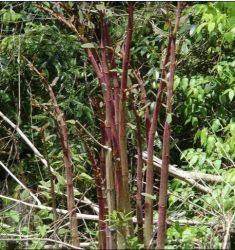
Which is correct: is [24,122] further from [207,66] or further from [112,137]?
[112,137]

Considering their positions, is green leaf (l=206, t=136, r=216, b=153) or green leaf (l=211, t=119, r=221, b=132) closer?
green leaf (l=206, t=136, r=216, b=153)

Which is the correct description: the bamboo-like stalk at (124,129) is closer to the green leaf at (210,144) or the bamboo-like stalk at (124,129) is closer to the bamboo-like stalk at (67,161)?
the bamboo-like stalk at (67,161)

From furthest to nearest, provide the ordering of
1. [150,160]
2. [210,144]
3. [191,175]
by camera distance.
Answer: [210,144]
[191,175]
[150,160]

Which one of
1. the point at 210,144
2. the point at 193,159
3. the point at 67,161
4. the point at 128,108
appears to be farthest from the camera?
the point at 210,144

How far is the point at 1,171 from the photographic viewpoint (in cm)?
350

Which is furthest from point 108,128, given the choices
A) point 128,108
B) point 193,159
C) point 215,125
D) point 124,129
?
point 215,125

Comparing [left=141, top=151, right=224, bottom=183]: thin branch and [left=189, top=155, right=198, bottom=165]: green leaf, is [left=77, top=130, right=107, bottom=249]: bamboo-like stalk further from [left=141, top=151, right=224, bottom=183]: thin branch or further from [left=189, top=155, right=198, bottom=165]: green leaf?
[left=189, top=155, right=198, bottom=165]: green leaf

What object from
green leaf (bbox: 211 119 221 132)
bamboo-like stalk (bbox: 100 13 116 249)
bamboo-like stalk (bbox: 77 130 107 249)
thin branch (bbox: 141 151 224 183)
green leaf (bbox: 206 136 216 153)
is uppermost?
bamboo-like stalk (bbox: 100 13 116 249)

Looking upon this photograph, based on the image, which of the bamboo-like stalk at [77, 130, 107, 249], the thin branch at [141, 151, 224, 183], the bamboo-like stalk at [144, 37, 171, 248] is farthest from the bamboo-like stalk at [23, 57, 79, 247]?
the thin branch at [141, 151, 224, 183]

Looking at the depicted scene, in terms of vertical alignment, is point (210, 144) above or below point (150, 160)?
below

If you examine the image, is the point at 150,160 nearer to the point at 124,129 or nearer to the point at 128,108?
the point at 124,129

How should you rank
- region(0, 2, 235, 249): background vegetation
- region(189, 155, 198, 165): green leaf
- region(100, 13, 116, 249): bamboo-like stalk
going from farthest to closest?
region(189, 155, 198, 165): green leaf
region(0, 2, 235, 249): background vegetation
region(100, 13, 116, 249): bamboo-like stalk

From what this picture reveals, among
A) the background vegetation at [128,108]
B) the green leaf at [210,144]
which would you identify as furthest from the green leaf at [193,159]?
the green leaf at [210,144]

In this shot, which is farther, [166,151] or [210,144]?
[210,144]
